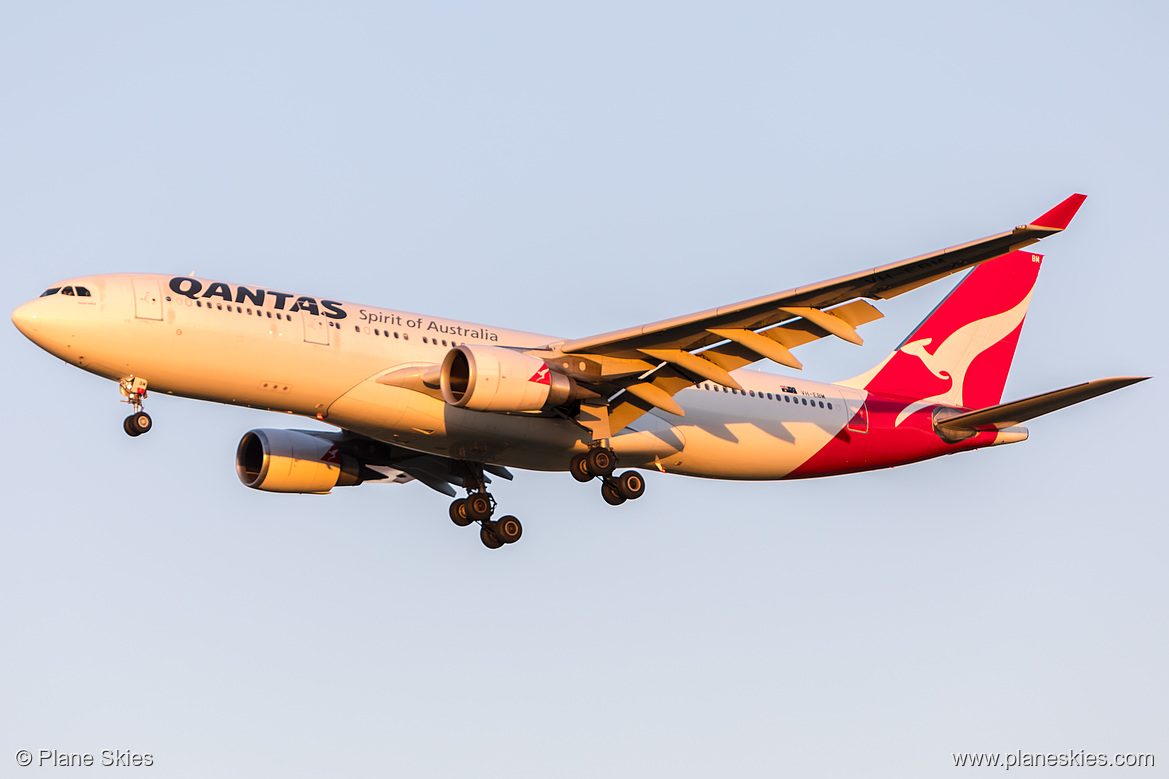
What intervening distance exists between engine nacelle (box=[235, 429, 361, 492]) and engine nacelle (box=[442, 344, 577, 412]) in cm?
734

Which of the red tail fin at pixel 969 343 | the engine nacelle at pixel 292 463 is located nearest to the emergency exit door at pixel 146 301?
the engine nacelle at pixel 292 463

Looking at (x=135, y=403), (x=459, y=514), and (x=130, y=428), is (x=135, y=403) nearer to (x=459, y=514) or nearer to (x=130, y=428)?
(x=130, y=428)

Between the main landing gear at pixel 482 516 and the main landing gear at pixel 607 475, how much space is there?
2.94 meters

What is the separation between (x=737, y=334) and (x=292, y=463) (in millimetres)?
13282

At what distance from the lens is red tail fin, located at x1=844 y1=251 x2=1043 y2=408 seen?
41250 mm

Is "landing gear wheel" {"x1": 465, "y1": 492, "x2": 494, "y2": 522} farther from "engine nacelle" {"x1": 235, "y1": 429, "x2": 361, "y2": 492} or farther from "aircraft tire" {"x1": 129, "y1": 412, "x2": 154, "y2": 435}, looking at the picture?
"aircraft tire" {"x1": 129, "y1": 412, "x2": 154, "y2": 435}

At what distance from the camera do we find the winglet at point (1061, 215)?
29391 mm

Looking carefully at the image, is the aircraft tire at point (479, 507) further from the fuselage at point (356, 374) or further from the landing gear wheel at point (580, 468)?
the landing gear wheel at point (580, 468)

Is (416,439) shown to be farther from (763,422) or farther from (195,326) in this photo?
(763,422)

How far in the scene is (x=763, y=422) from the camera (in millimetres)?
37156

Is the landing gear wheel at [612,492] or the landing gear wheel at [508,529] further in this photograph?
the landing gear wheel at [508,529]

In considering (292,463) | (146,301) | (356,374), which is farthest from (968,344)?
(146,301)

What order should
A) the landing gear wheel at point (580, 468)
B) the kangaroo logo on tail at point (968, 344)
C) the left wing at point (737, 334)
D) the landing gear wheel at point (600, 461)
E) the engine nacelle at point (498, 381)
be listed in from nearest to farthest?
the left wing at point (737, 334)
the engine nacelle at point (498, 381)
the landing gear wheel at point (600, 461)
the landing gear wheel at point (580, 468)
the kangaroo logo on tail at point (968, 344)

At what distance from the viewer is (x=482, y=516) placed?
37.7m
